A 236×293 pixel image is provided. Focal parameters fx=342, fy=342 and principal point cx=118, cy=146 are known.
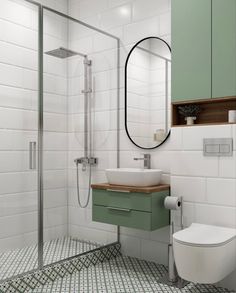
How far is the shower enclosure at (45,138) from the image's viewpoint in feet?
8.27

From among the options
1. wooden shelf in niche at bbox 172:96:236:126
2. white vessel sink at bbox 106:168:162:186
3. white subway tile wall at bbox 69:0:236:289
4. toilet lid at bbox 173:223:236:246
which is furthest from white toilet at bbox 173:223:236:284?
wooden shelf in niche at bbox 172:96:236:126

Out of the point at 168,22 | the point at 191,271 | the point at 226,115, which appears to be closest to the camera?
the point at 191,271

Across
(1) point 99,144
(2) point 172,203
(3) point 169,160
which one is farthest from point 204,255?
(1) point 99,144

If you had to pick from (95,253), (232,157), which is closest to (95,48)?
(232,157)

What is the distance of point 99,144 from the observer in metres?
3.19

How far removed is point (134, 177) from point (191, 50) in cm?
106

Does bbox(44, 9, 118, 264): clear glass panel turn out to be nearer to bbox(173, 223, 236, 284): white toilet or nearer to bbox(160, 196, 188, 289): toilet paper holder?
bbox(160, 196, 188, 289): toilet paper holder

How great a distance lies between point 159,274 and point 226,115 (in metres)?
1.37

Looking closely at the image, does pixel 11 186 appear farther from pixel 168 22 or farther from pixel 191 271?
pixel 168 22

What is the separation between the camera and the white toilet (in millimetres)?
2027

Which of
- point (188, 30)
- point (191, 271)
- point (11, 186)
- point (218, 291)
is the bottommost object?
point (218, 291)

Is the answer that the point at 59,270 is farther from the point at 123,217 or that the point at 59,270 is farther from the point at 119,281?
the point at 123,217

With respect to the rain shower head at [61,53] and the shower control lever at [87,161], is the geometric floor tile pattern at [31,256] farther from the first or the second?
the rain shower head at [61,53]

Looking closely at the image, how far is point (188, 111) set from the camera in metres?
2.70
